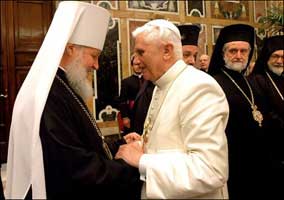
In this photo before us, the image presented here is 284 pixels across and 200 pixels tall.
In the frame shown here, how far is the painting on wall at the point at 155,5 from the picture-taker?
7.64 m

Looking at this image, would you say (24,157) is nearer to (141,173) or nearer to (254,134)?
(141,173)

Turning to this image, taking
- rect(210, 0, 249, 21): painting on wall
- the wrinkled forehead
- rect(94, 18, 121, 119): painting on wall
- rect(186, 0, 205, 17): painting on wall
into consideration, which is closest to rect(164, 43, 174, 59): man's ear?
the wrinkled forehead

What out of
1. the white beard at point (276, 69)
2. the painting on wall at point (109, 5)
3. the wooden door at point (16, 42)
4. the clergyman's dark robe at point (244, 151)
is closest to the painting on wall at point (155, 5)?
the painting on wall at point (109, 5)

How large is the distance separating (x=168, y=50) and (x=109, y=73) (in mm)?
5312

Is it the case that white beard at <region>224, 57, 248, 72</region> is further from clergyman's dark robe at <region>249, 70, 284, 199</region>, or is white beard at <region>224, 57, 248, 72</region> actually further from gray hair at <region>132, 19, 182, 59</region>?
gray hair at <region>132, 19, 182, 59</region>

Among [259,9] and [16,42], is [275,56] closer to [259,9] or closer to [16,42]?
[16,42]

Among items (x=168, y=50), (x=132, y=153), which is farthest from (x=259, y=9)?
(x=132, y=153)

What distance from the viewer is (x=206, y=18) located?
8.73m

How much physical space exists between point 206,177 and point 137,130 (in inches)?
63.0

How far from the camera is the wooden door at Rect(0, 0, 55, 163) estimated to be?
672cm

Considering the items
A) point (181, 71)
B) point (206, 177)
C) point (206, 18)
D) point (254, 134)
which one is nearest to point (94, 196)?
point (206, 177)

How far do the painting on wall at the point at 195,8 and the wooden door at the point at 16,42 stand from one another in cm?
298

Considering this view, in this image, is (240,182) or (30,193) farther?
(240,182)

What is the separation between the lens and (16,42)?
6.87 meters
